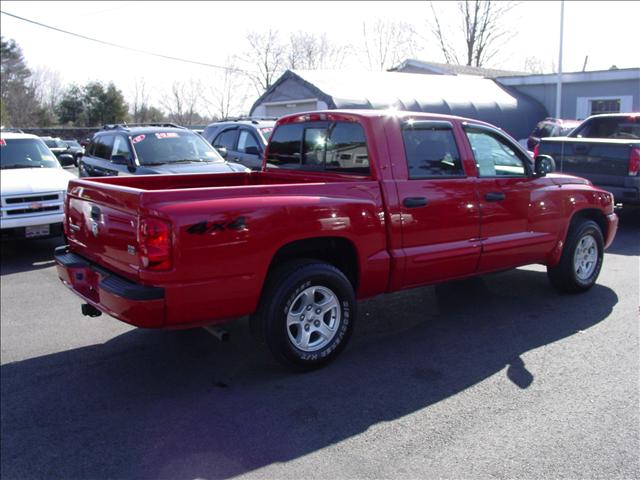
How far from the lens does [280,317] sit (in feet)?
14.0

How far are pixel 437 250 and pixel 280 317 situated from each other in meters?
1.55

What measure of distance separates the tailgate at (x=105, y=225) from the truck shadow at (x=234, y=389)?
911 millimetres

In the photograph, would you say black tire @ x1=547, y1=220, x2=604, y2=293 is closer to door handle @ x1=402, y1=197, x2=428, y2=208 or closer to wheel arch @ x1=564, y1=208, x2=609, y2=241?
wheel arch @ x1=564, y1=208, x2=609, y2=241

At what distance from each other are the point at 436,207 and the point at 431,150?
0.52 meters

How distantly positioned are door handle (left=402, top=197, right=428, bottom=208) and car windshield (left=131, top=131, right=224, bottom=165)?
641 centimetres

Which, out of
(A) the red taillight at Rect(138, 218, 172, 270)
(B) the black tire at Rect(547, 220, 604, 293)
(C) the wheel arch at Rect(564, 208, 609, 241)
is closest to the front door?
(B) the black tire at Rect(547, 220, 604, 293)

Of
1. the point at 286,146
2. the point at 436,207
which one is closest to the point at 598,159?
the point at 436,207

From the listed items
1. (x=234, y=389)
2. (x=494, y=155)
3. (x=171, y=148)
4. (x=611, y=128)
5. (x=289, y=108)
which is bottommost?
(x=234, y=389)

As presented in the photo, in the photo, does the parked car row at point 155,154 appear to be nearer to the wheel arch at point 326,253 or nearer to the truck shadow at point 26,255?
the truck shadow at point 26,255

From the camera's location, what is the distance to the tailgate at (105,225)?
13.1 feet

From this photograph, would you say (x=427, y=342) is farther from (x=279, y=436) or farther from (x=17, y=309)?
(x=17, y=309)

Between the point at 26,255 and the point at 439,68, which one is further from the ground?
the point at 439,68

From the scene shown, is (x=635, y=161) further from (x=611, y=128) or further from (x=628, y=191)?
(x=611, y=128)

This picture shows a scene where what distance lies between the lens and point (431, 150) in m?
5.22
